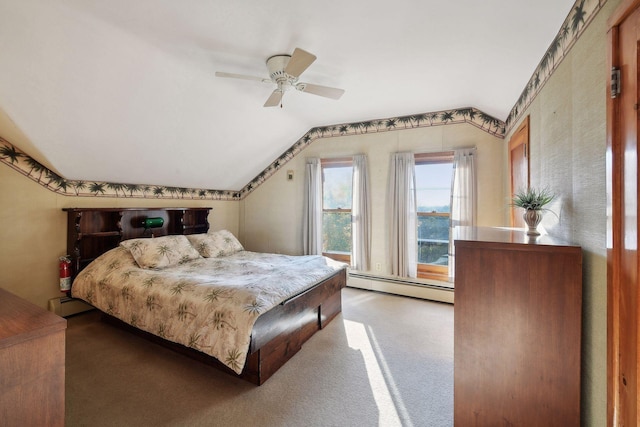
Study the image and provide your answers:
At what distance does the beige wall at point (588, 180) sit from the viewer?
117 centimetres

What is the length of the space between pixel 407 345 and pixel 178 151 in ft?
11.6

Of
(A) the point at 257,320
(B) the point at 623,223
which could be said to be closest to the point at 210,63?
(A) the point at 257,320

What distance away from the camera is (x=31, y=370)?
974 millimetres

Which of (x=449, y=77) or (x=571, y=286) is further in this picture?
(x=449, y=77)

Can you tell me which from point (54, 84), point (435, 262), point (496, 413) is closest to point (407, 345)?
point (496, 413)

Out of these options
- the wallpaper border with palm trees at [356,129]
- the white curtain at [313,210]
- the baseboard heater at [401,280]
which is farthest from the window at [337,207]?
the wallpaper border with palm trees at [356,129]

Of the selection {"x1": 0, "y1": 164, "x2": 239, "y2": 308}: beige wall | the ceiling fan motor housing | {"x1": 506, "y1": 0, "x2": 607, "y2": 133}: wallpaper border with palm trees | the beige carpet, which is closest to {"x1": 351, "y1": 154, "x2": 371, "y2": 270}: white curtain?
the beige carpet

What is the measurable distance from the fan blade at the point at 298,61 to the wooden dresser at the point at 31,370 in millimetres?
1956

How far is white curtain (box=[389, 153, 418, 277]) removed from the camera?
3.93m

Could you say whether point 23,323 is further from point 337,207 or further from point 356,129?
point 356,129

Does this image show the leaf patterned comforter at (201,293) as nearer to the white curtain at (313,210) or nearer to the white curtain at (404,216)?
the white curtain at (404,216)

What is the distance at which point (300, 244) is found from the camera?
482 cm

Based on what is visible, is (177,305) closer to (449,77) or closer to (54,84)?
(54,84)

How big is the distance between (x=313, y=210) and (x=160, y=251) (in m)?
2.30
